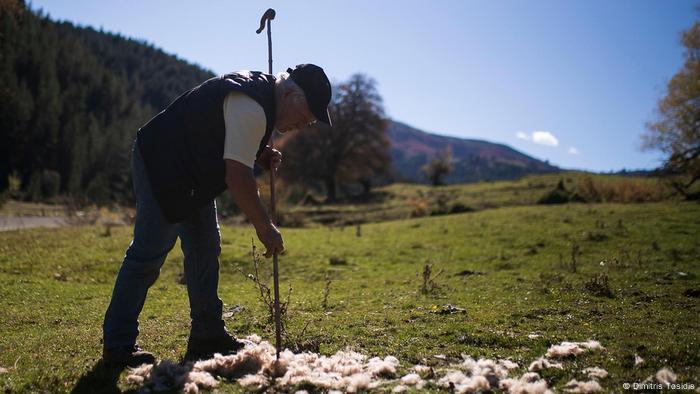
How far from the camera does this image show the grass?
15.1ft

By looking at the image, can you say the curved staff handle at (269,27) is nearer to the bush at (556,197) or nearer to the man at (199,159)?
the man at (199,159)

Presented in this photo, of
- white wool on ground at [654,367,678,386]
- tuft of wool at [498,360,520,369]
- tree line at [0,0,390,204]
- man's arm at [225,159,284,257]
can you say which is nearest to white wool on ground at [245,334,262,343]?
man's arm at [225,159,284,257]

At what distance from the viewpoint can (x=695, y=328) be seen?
17.7 feet

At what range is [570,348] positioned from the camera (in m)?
4.51

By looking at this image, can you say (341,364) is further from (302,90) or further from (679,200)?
(679,200)

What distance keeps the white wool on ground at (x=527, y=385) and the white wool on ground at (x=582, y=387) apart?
0.50ft

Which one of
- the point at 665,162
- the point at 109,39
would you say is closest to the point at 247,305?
the point at 665,162

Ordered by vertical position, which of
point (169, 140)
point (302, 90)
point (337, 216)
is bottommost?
point (337, 216)

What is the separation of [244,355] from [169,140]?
6.32 ft

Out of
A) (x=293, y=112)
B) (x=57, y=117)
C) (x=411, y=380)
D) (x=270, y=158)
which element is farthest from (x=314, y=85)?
(x=57, y=117)

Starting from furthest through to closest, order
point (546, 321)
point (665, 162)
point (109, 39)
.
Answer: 1. point (109, 39)
2. point (665, 162)
3. point (546, 321)

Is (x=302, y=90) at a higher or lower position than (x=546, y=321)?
higher

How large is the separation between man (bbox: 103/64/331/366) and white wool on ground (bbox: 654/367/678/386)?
2953 mm

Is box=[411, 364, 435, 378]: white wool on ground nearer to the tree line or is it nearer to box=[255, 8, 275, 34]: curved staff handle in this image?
box=[255, 8, 275, 34]: curved staff handle
